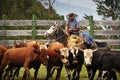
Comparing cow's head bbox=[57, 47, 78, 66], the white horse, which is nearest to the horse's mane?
the white horse

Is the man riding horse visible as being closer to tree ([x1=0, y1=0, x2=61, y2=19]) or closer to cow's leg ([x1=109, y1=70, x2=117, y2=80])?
cow's leg ([x1=109, y1=70, x2=117, y2=80])

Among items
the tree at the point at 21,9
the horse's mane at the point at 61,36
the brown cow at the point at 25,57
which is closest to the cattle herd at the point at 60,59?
the brown cow at the point at 25,57

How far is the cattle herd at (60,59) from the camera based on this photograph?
12.7 metres

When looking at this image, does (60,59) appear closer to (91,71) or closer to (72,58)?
(72,58)

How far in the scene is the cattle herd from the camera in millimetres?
12711

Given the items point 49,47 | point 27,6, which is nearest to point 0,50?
point 49,47

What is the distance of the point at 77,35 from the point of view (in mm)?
14867

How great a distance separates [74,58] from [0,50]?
222 cm

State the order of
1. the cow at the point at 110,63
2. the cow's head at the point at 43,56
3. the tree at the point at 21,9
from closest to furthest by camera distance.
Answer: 1. the cow at the point at 110,63
2. the cow's head at the point at 43,56
3. the tree at the point at 21,9

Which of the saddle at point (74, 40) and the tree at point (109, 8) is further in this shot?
the tree at point (109, 8)

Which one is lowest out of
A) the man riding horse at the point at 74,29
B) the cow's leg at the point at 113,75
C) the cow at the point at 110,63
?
the cow's leg at the point at 113,75

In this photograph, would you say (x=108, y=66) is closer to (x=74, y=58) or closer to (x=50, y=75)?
(x=74, y=58)

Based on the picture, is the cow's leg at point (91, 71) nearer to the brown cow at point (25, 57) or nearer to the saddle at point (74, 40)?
the saddle at point (74, 40)

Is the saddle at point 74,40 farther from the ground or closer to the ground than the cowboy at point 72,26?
closer to the ground
